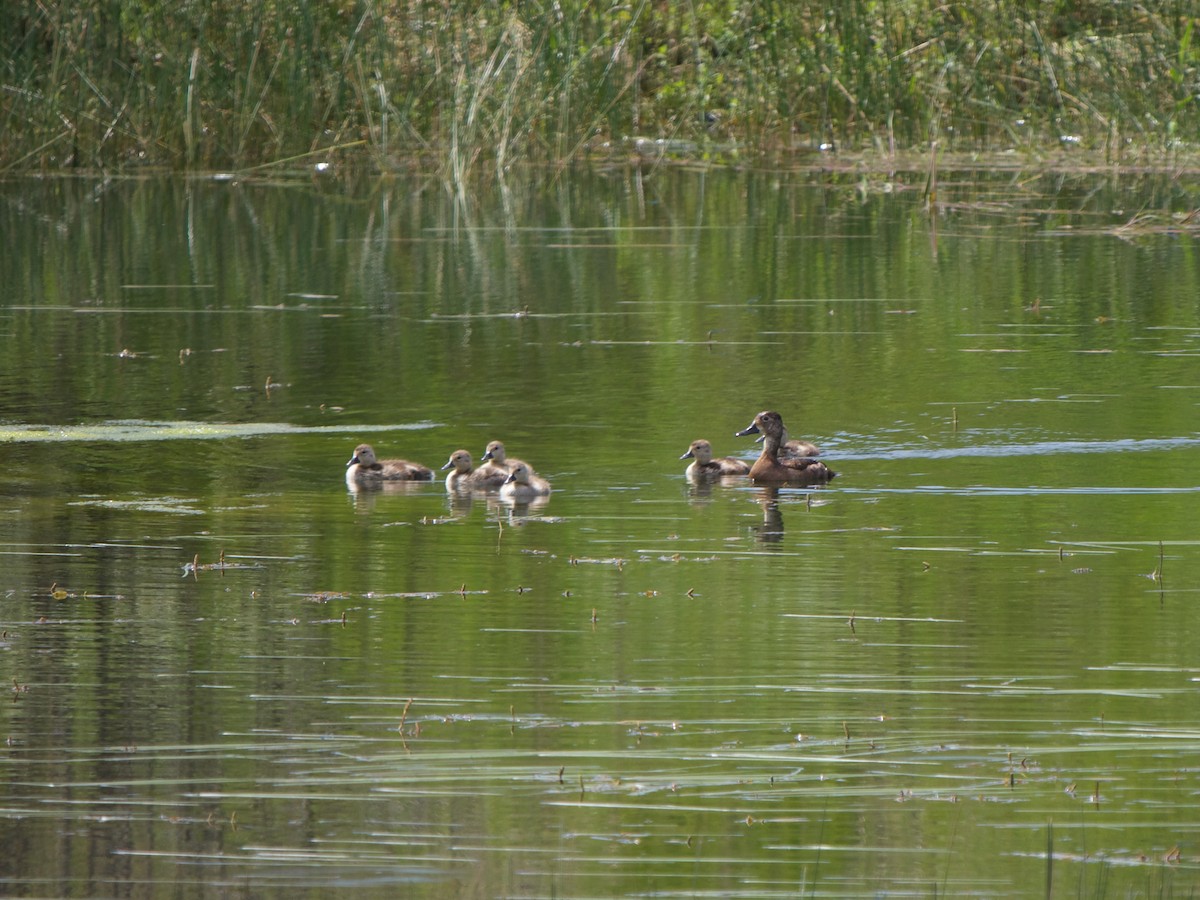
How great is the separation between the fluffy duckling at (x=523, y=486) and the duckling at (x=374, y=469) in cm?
54

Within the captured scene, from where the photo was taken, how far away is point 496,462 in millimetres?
9484

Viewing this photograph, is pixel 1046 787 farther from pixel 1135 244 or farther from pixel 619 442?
pixel 1135 244

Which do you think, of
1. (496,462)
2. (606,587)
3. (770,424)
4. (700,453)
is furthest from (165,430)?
(606,587)

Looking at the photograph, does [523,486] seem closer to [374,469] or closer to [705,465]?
[374,469]

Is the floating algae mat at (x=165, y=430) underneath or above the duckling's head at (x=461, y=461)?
above

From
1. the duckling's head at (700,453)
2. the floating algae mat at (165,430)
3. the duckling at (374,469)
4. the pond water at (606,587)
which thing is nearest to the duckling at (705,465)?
the duckling's head at (700,453)

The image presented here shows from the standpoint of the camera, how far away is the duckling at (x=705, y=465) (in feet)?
31.6

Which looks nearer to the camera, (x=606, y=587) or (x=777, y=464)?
(x=606, y=587)

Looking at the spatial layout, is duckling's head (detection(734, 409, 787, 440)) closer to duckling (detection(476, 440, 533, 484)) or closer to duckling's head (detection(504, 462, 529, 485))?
duckling (detection(476, 440, 533, 484))

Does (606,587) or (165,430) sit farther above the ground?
(165,430)

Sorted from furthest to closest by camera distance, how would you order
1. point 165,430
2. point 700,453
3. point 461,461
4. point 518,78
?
point 518,78
point 165,430
point 700,453
point 461,461

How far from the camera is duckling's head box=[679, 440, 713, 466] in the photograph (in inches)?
380

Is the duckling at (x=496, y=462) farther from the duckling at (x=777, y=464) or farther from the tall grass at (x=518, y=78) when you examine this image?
the tall grass at (x=518, y=78)

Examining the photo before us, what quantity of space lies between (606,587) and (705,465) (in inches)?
99.4
